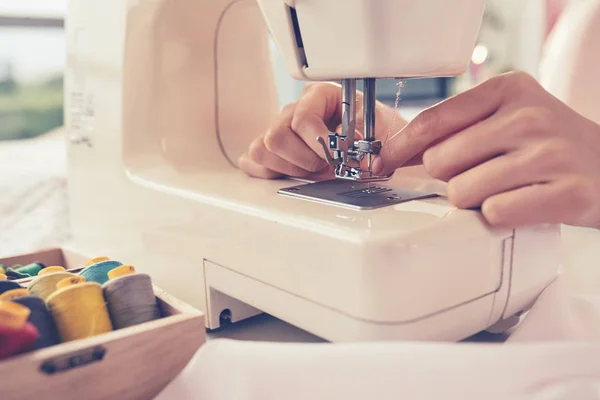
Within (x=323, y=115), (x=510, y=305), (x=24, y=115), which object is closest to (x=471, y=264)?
(x=510, y=305)

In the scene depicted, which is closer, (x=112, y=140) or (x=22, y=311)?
(x=22, y=311)

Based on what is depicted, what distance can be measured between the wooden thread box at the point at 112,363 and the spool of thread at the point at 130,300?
3cm

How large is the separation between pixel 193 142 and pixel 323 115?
22cm

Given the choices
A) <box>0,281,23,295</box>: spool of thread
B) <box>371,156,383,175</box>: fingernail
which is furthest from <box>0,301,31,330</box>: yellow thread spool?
<box>371,156,383,175</box>: fingernail

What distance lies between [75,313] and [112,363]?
0.06m

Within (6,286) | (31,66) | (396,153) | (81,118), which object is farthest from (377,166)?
(31,66)

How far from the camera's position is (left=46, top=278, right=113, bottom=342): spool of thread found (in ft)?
1.53

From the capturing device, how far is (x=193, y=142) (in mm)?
876

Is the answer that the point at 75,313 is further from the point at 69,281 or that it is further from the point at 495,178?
the point at 495,178

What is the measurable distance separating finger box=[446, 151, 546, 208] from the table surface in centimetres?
15

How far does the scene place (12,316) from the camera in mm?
398

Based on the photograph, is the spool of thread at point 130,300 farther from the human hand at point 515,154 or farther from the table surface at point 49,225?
the human hand at point 515,154

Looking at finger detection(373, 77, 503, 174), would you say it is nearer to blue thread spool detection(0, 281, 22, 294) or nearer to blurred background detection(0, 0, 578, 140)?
blue thread spool detection(0, 281, 22, 294)

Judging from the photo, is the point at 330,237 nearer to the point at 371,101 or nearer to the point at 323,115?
the point at 371,101
